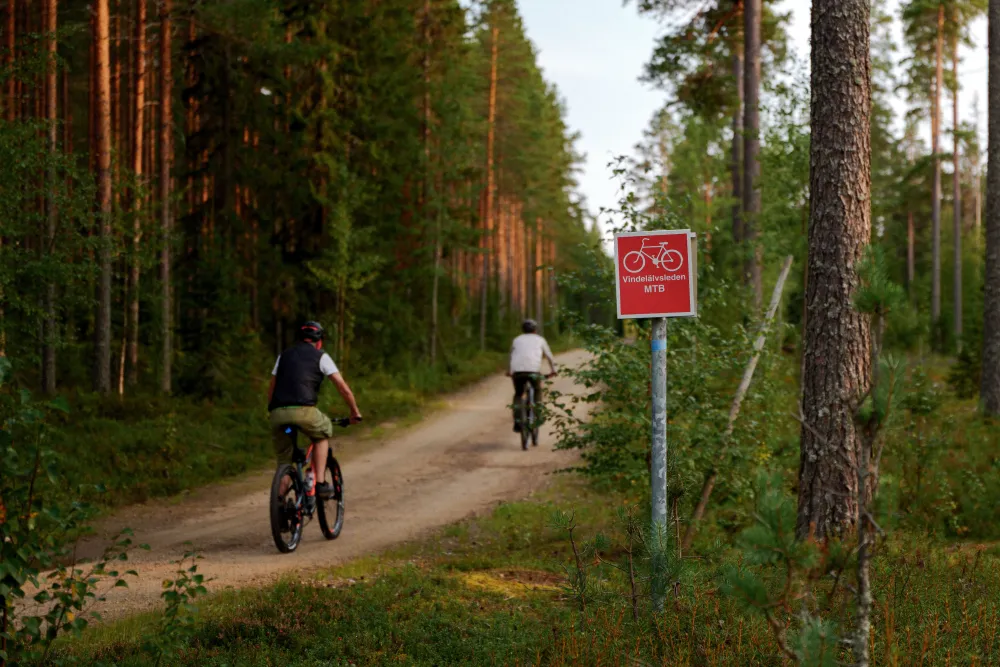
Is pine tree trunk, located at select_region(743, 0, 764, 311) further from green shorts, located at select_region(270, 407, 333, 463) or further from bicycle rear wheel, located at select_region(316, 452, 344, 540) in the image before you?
green shorts, located at select_region(270, 407, 333, 463)

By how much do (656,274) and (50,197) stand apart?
34.3 ft

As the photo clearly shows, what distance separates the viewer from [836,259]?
6168mm

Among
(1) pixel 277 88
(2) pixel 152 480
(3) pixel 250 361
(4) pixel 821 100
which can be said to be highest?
(1) pixel 277 88

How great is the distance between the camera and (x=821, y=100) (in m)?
6.33

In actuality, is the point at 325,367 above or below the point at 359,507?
above

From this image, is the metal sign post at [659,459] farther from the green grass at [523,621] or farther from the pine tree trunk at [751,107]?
the pine tree trunk at [751,107]

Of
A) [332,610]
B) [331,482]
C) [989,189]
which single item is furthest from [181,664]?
[989,189]

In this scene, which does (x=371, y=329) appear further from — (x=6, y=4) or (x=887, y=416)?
(x=887, y=416)

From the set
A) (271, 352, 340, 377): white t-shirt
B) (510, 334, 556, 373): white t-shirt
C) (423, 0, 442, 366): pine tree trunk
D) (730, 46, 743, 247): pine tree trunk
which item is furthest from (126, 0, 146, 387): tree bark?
(730, 46, 743, 247): pine tree trunk

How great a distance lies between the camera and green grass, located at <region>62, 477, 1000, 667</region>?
4766mm

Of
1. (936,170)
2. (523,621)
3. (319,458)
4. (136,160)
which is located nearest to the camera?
(523,621)

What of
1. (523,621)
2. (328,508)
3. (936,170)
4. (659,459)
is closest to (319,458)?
(328,508)

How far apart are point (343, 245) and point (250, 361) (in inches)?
152

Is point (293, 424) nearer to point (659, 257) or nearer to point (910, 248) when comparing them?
point (659, 257)
